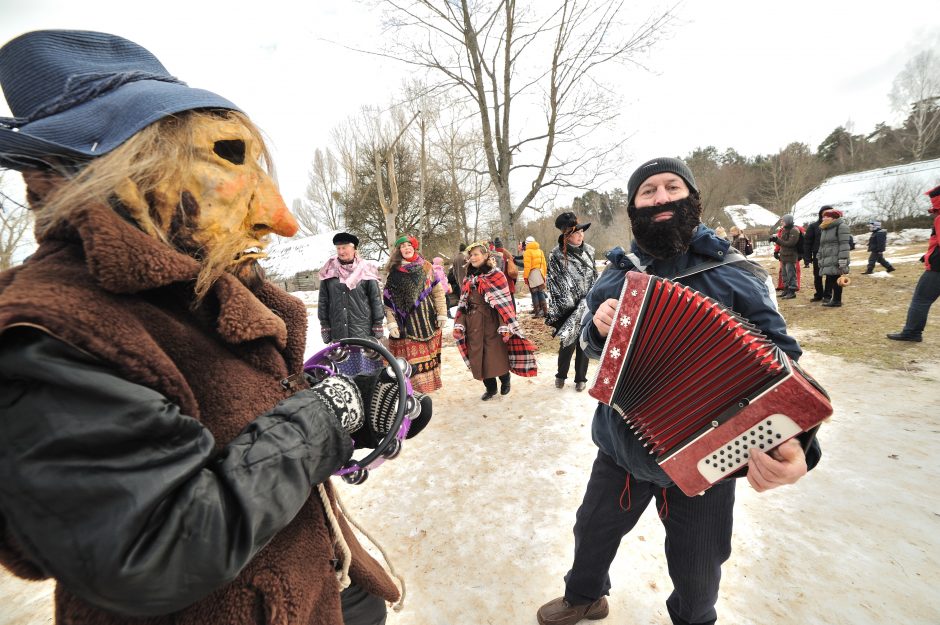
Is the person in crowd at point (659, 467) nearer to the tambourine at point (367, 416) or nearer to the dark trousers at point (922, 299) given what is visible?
the tambourine at point (367, 416)

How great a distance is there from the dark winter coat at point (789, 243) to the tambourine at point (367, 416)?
10871 millimetres

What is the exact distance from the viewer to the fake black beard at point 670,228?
1.79 metres

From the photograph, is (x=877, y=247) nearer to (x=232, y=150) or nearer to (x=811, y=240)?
(x=811, y=240)

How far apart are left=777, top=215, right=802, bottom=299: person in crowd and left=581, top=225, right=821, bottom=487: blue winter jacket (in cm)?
949

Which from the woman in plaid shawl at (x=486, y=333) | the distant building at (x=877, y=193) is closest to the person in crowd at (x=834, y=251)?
the woman in plaid shawl at (x=486, y=333)

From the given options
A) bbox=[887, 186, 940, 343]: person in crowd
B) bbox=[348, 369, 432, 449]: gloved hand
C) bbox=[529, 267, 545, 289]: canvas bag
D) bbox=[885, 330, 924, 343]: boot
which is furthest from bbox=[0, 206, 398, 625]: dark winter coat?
bbox=[529, 267, 545, 289]: canvas bag

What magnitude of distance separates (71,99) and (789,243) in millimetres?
11640

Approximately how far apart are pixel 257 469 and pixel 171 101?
88cm

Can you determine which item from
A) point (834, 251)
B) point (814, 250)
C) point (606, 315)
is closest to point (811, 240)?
point (814, 250)

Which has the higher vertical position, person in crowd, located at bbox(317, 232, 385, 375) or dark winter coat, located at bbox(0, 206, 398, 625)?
dark winter coat, located at bbox(0, 206, 398, 625)

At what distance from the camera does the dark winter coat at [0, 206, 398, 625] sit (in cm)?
59

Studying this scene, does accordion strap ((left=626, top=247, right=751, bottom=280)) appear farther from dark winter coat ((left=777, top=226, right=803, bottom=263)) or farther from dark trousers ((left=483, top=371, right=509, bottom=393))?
dark winter coat ((left=777, top=226, right=803, bottom=263))

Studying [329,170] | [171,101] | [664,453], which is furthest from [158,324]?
[329,170]

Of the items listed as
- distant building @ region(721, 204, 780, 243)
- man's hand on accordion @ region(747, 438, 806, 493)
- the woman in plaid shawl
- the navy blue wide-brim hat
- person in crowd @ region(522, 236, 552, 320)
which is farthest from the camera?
distant building @ region(721, 204, 780, 243)
